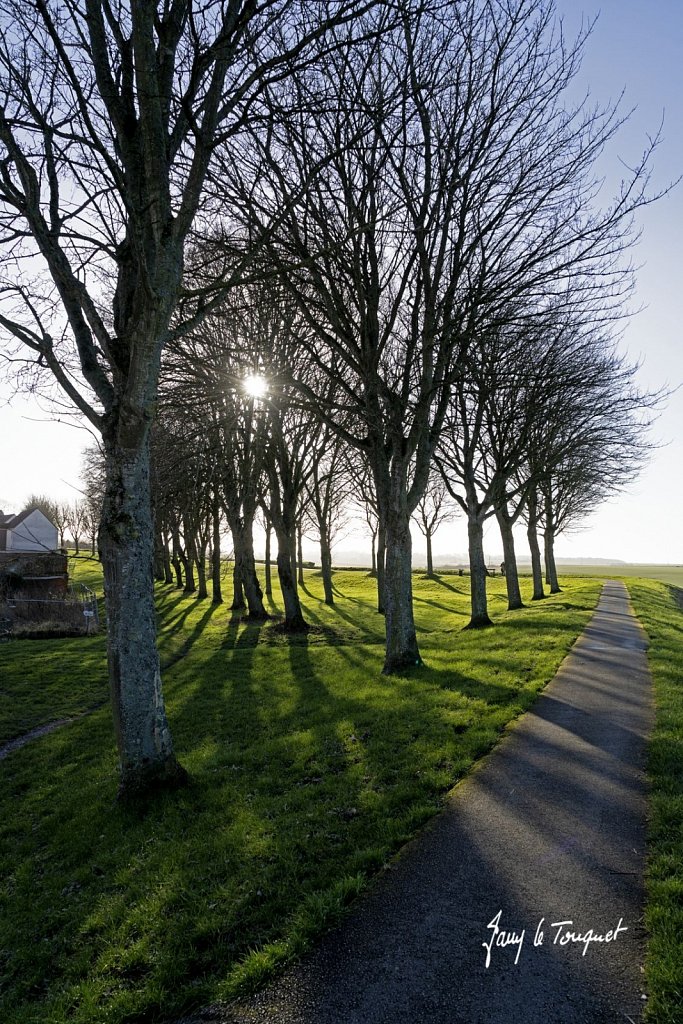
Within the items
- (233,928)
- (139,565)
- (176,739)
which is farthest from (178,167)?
(233,928)

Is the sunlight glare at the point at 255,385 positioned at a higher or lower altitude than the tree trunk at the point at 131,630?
higher

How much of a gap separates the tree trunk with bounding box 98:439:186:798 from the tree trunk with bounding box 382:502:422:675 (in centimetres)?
625

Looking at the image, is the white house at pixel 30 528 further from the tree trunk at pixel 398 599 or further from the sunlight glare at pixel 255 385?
the tree trunk at pixel 398 599

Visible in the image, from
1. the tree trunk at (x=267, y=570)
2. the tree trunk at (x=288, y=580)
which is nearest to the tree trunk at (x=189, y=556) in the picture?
the tree trunk at (x=267, y=570)

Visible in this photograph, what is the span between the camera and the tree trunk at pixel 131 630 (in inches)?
263

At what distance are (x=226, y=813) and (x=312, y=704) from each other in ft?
14.6

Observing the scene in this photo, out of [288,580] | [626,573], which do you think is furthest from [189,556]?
[626,573]

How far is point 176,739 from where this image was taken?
31.0ft

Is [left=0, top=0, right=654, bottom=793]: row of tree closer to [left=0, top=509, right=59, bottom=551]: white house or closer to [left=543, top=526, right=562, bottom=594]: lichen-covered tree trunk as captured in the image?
[left=543, top=526, right=562, bottom=594]: lichen-covered tree trunk

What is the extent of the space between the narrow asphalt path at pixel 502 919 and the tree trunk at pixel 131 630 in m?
3.52

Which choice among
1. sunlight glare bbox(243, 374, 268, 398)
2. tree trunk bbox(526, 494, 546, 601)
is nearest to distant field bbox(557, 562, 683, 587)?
tree trunk bbox(526, 494, 546, 601)

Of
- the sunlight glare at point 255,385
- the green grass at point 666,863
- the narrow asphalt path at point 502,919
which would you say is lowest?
the narrow asphalt path at point 502,919

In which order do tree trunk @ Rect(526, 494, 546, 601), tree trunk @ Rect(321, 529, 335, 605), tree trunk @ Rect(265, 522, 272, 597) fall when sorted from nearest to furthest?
1. tree trunk @ Rect(526, 494, 546, 601)
2. tree trunk @ Rect(321, 529, 335, 605)
3. tree trunk @ Rect(265, 522, 272, 597)

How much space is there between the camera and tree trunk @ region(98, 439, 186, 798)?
21.9ft
